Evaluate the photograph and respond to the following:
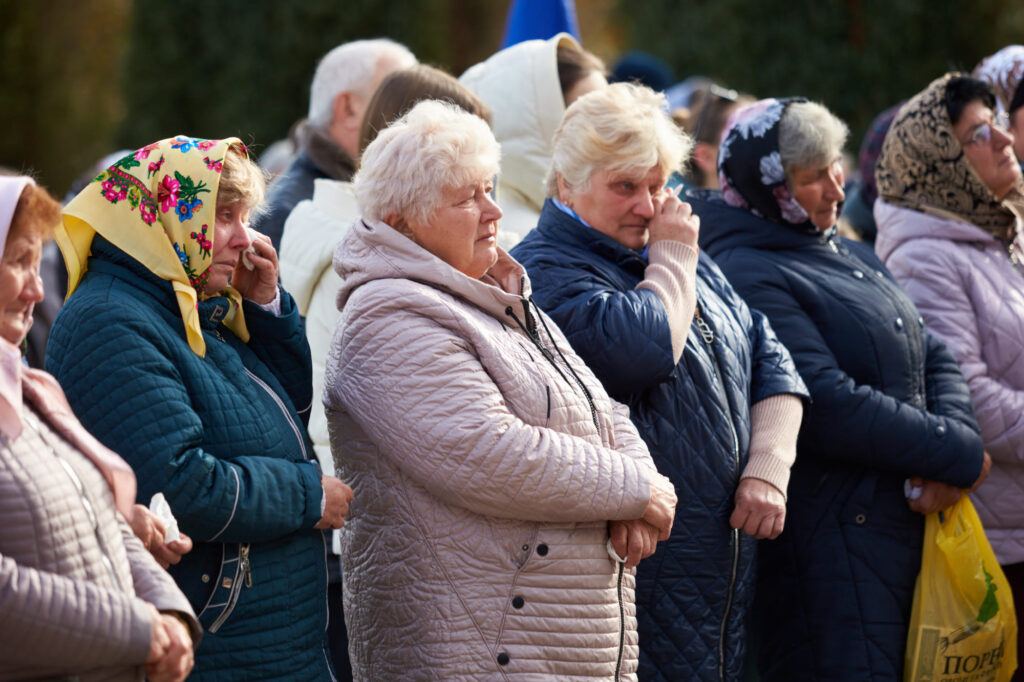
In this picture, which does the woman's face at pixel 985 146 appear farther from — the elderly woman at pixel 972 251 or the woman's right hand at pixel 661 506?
the woman's right hand at pixel 661 506

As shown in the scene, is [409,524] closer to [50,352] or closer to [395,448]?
[395,448]

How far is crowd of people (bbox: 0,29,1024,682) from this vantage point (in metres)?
2.30

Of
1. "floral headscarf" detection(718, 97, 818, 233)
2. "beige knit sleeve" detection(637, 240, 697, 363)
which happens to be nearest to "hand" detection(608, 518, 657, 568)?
"beige knit sleeve" detection(637, 240, 697, 363)

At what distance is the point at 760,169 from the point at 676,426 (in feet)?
3.06

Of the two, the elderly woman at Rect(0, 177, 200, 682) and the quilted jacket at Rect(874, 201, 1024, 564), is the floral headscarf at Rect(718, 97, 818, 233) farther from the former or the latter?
the elderly woman at Rect(0, 177, 200, 682)

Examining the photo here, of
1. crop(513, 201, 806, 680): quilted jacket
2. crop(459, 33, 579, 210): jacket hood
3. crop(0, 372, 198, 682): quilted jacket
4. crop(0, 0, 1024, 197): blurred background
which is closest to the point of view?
crop(0, 372, 198, 682): quilted jacket

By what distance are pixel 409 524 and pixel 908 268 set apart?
211 centimetres

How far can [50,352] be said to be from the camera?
2.49m

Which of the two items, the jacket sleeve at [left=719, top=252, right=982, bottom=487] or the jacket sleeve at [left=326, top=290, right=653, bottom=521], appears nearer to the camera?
the jacket sleeve at [left=326, top=290, right=653, bottom=521]

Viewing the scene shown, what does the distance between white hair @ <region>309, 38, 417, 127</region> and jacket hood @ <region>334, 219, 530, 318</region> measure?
6.23ft

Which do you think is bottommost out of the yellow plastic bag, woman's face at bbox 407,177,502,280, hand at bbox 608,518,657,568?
the yellow plastic bag

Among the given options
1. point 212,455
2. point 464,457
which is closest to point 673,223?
point 464,457

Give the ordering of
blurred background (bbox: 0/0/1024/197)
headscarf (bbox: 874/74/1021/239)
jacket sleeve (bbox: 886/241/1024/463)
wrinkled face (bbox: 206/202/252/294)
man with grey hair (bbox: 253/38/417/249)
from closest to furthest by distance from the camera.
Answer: wrinkled face (bbox: 206/202/252/294), jacket sleeve (bbox: 886/241/1024/463), headscarf (bbox: 874/74/1021/239), man with grey hair (bbox: 253/38/417/249), blurred background (bbox: 0/0/1024/197)

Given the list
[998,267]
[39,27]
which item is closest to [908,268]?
[998,267]
